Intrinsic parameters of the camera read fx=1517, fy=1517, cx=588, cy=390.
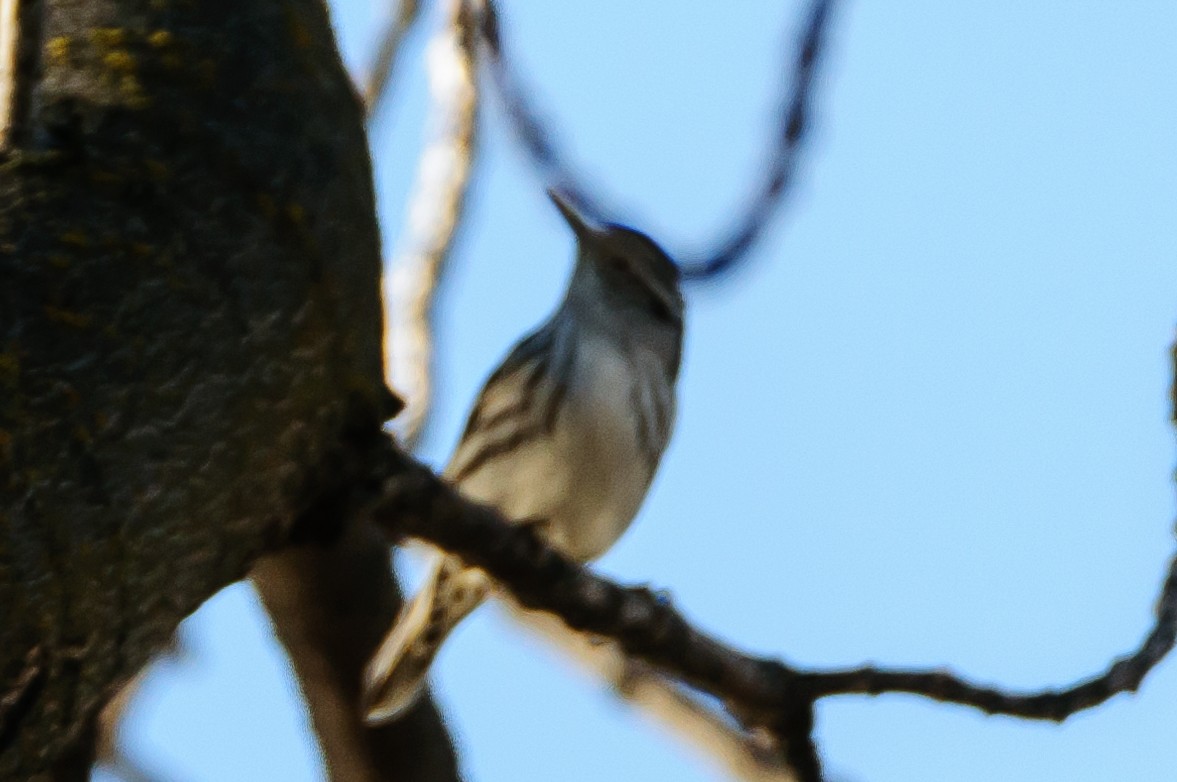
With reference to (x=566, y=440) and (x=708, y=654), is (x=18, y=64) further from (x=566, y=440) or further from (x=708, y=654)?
(x=566, y=440)

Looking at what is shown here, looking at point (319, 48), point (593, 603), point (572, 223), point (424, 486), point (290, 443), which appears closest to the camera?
point (290, 443)

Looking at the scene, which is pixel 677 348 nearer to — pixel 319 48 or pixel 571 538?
pixel 571 538

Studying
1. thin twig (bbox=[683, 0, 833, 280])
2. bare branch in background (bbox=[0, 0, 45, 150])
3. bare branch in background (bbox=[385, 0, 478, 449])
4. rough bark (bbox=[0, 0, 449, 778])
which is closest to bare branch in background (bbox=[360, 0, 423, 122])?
bare branch in background (bbox=[385, 0, 478, 449])

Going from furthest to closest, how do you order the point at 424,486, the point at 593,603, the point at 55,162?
the point at 593,603
the point at 424,486
the point at 55,162

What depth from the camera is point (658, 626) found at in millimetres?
2586

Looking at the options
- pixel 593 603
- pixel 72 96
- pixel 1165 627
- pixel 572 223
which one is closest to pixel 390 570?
pixel 593 603

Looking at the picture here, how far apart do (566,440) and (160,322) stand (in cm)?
204

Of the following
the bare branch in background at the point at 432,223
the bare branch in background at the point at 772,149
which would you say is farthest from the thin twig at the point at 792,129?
the bare branch in background at the point at 432,223

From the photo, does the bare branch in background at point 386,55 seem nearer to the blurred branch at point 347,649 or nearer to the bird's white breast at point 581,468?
the bird's white breast at point 581,468

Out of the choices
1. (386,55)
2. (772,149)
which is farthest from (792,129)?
(386,55)

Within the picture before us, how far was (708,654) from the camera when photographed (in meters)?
2.59

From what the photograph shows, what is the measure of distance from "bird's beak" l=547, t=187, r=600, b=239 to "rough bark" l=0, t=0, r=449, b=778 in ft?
6.57

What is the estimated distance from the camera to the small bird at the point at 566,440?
12.3 feet

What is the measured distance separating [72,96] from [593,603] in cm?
119
